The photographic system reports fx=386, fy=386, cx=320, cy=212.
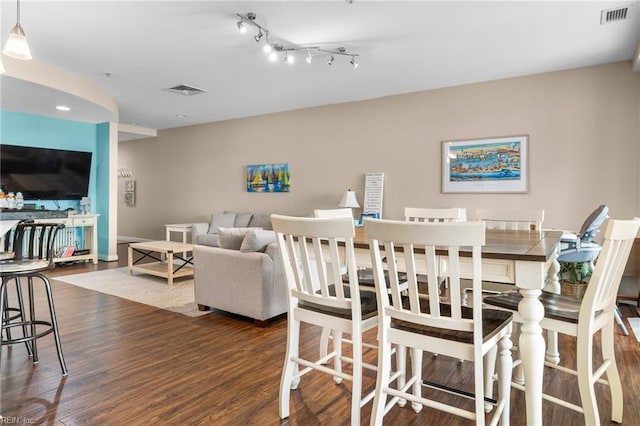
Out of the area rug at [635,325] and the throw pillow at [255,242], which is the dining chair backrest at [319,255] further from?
the area rug at [635,325]

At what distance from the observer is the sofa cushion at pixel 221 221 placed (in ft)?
22.5

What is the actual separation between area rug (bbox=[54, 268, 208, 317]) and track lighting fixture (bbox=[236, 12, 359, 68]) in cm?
259

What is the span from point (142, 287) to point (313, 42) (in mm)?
3450

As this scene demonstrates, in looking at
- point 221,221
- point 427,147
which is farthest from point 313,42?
point 221,221

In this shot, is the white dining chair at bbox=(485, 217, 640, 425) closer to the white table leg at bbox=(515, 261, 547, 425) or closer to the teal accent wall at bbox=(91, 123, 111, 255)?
the white table leg at bbox=(515, 261, 547, 425)

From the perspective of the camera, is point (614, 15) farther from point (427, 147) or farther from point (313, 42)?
point (313, 42)

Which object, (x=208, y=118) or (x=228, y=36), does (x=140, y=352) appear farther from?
(x=208, y=118)

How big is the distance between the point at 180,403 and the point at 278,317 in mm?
1536

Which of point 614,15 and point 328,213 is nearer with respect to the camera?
point 328,213

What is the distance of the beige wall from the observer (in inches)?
164

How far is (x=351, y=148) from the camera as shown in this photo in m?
5.86

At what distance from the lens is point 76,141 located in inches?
263

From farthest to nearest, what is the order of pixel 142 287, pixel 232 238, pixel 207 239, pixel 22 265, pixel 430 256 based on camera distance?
pixel 207 239, pixel 142 287, pixel 232 238, pixel 22 265, pixel 430 256

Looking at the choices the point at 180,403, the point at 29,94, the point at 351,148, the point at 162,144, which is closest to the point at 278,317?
the point at 180,403
